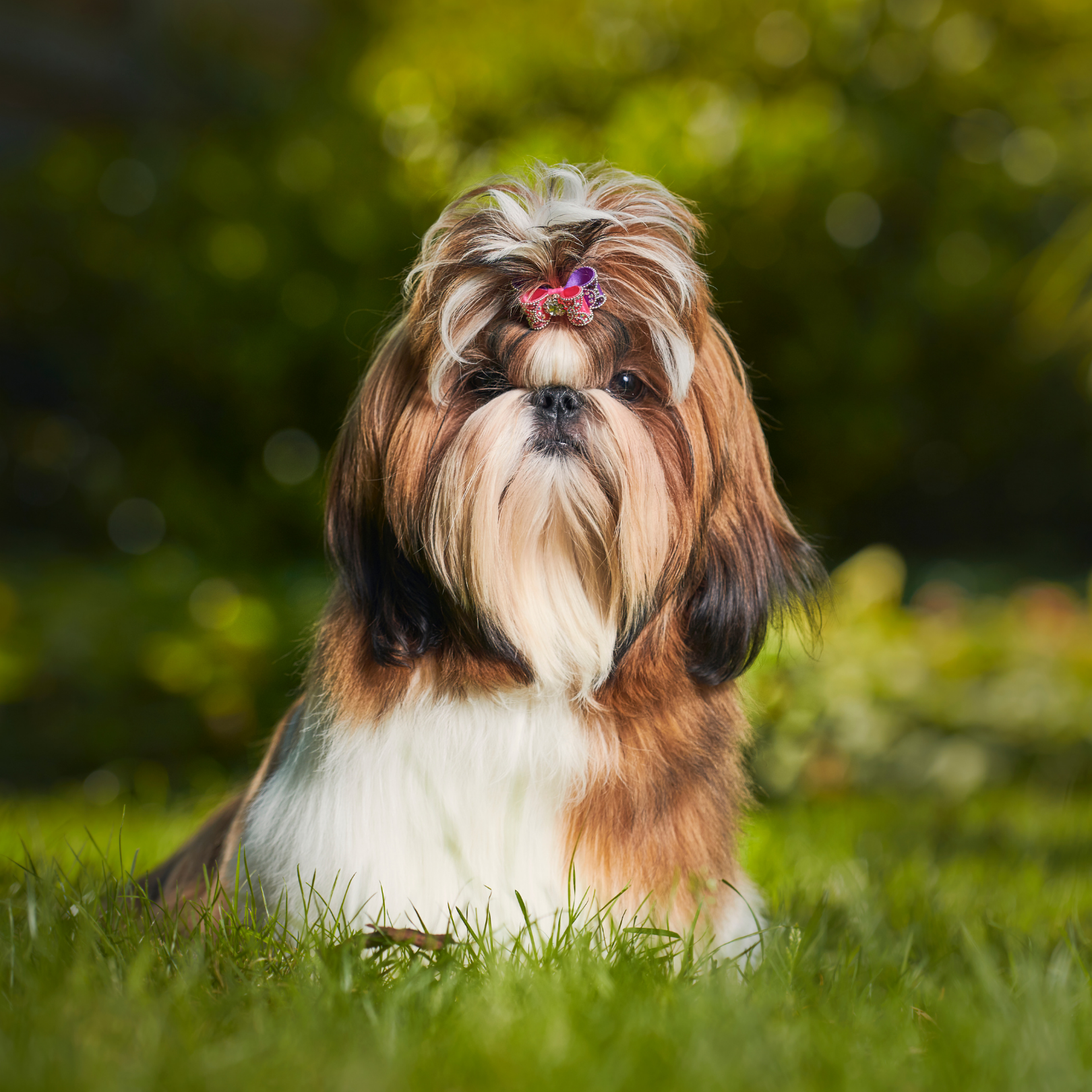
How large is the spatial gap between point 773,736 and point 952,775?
773 millimetres

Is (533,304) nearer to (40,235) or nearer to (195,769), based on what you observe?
(195,769)

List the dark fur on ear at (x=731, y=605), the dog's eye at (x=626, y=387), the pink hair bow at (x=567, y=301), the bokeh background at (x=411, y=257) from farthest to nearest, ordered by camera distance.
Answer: the bokeh background at (x=411, y=257), the dark fur on ear at (x=731, y=605), the dog's eye at (x=626, y=387), the pink hair bow at (x=567, y=301)

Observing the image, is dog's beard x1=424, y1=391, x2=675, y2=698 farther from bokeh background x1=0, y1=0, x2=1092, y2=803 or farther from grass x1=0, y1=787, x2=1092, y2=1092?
bokeh background x1=0, y1=0, x2=1092, y2=803

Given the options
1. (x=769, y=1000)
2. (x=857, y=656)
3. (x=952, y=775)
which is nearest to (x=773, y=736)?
(x=857, y=656)

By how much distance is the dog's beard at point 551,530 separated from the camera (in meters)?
1.87

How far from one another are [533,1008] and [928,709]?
341cm

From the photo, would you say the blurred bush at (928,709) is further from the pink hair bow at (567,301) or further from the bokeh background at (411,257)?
the pink hair bow at (567,301)

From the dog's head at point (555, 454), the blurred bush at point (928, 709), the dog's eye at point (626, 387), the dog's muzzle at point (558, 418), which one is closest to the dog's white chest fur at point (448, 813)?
the dog's head at point (555, 454)

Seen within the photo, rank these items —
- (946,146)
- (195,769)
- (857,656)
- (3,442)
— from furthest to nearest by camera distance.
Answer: (3,442) < (946,146) < (195,769) < (857,656)

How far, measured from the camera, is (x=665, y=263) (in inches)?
75.4

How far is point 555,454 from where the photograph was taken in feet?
6.17

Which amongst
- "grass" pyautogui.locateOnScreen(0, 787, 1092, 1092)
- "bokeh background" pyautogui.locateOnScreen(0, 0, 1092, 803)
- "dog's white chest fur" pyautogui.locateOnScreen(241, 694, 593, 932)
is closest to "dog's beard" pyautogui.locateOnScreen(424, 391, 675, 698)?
"dog's white chest fur" pyautogui.locateOnScreen(241, 694, 593, 932)

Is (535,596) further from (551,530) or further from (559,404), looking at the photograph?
(559,404)

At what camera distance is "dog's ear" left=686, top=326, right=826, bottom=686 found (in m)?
2.03
